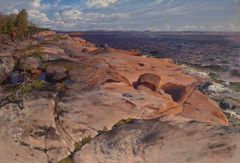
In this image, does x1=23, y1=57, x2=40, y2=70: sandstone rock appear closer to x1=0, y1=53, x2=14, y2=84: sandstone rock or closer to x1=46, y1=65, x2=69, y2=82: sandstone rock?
x1=0, y1=53, x2=14, y2=84: sandstone rock

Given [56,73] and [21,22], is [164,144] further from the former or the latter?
[21,22]

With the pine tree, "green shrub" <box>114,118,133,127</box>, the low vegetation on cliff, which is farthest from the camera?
the pine tree

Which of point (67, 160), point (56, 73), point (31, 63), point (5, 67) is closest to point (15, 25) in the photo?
point (31, 63)

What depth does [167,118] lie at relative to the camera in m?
21.3

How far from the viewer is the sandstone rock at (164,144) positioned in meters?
16.7

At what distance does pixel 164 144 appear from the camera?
17969mm

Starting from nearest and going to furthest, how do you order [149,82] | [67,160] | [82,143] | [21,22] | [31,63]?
[67,160]
[82,143]
[149,82]
[31,63]
[21,22]

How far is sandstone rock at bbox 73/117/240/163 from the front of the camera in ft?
54.7

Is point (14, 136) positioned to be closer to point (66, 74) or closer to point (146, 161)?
point (146, 161)

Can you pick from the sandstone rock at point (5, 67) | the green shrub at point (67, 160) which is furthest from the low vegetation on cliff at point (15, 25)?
the green shrub at point (67, 160)

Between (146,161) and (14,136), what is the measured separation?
716 centimetres

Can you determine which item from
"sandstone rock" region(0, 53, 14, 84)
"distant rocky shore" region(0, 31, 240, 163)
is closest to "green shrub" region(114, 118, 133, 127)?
"distant rocky shore" region(0, 31, 240, 163)

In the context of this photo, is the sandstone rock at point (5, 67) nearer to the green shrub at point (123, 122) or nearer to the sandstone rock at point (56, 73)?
the sandstone rock at point (56, 73)

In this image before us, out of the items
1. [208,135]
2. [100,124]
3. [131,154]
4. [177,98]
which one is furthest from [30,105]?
[177,98]
